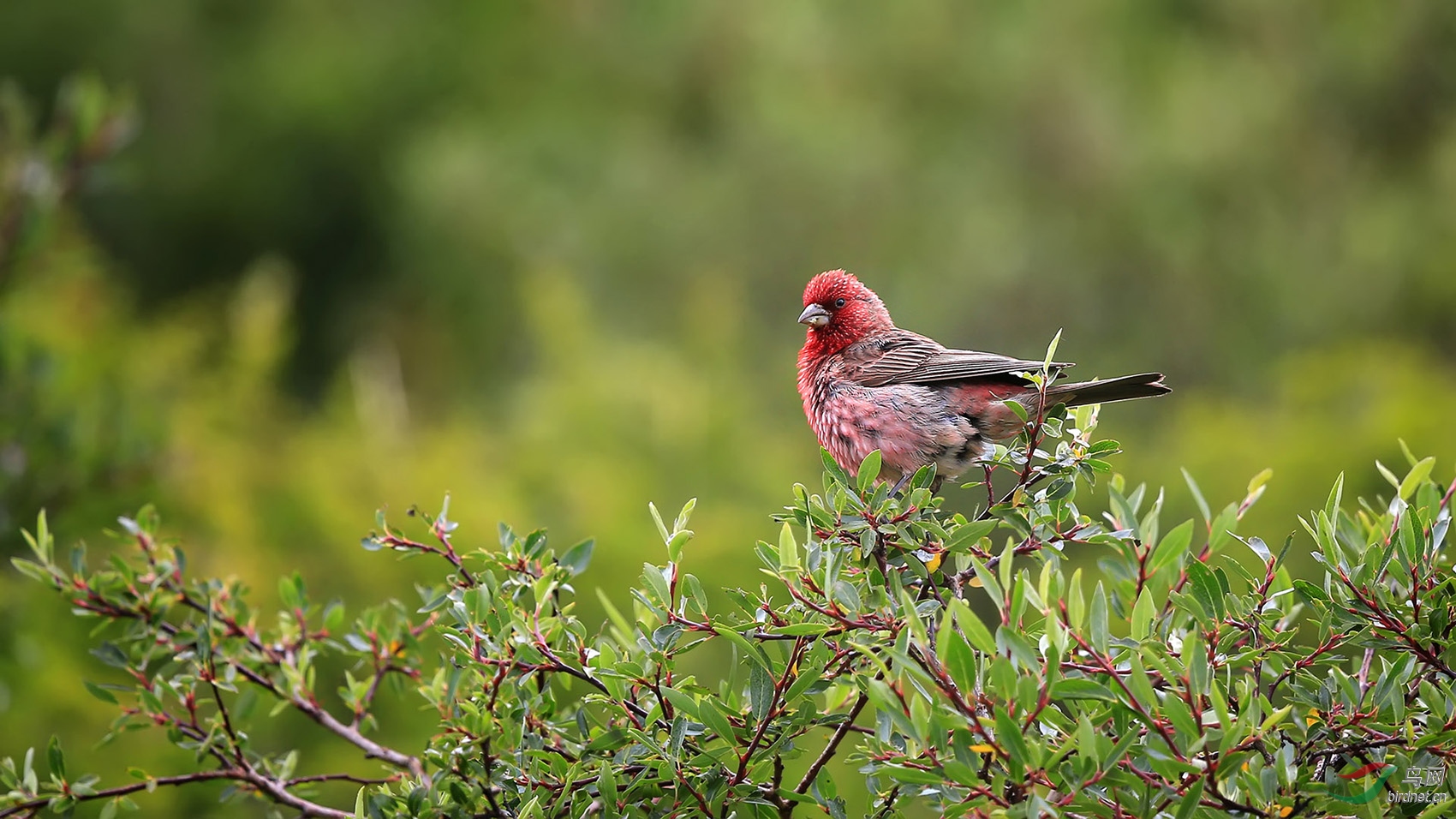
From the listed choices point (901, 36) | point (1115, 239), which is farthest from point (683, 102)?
point (1115, 239)

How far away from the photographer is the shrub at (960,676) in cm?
201

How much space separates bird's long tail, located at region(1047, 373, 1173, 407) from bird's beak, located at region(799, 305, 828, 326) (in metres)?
1.24

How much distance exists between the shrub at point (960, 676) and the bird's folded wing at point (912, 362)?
3.59ft

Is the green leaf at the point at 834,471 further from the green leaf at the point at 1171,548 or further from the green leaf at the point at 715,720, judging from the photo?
the green leaf at the point at 1171,548

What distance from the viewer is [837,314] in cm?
461

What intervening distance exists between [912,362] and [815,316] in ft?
1.46

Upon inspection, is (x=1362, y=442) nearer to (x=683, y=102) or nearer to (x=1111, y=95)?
(x=1111, y=95)

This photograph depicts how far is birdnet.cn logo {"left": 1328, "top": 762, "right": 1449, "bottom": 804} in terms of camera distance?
2.17 metres

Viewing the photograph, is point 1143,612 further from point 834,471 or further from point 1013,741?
point 834,471

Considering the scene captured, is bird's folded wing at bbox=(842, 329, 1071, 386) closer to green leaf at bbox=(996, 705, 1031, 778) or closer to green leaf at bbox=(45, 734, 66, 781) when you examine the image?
green leaf at bbox=(996, 705, 1031, 778)

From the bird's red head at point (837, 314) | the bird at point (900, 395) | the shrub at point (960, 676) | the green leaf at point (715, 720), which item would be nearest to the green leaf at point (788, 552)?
the shrub at point (960, 676)

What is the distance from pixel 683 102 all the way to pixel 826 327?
38.6 feet

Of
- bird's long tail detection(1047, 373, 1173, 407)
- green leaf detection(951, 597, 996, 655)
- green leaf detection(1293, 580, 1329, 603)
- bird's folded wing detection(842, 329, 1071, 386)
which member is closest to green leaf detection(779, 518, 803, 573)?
green leaf detection(951, 597, 996, 655)

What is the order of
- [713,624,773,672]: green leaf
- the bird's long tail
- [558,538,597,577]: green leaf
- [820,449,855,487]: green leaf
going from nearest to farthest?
1. [713,624,773,672]: green leaf
2. [820,449,855,487]: green leaf
3. [558,538,597,577]: green leaf
4. the bird's long tail
